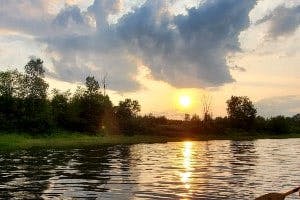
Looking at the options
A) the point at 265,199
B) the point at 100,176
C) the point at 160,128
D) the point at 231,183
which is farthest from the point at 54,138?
the point at 265,199

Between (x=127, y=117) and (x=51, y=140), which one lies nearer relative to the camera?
(x=51, y=140)

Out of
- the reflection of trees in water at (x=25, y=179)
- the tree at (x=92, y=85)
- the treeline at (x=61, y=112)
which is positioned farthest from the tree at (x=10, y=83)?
the reflection of trees in water at (x=25, y=179)

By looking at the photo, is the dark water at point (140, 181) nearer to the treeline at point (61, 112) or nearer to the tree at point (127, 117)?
the treeline at point (61, 112)

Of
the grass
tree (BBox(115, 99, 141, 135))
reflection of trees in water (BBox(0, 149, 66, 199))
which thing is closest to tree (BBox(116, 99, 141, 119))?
tree (BBox(115, 99, 141, 135))

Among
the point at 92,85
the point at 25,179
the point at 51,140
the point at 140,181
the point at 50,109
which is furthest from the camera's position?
the point at 92,85

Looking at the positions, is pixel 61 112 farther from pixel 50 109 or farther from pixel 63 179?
pixel 63 179

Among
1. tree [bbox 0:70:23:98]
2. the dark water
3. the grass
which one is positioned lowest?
the dark water

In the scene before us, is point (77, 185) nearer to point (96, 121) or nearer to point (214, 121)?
point (96, 121)

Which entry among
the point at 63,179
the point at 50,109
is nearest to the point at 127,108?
the point at 50,109

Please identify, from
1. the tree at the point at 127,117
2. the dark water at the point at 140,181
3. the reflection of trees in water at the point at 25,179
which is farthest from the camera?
the tree at the point at 127,117

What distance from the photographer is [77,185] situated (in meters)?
34.7

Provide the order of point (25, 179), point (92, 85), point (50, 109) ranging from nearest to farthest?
point (25, 179)
point (50, 109)
point (92, 85)

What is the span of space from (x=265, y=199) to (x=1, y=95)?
124 m

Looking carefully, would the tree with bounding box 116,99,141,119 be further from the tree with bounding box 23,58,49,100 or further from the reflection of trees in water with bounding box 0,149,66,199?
the reflection of trees in water with bounding box 0,149,66,199
